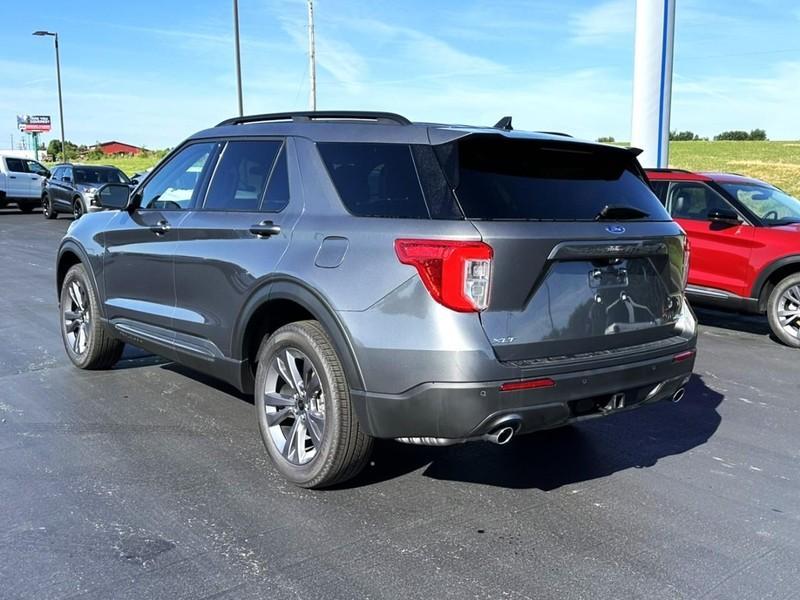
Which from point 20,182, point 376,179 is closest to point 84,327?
point 376,179

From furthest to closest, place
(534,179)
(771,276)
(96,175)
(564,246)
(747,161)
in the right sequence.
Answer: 1. (747,161)
2. (96,175)
3. (771,276)
4. (534,179)
5. (564,246)

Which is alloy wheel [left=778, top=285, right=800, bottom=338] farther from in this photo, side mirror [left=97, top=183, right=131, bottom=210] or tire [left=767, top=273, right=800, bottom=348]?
side mirror [left=97, top=183, right=131, bottom=210]

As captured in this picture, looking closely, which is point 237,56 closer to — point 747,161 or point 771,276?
point 771,276

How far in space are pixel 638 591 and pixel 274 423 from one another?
204 centimetres

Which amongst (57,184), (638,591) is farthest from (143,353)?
(57,184)

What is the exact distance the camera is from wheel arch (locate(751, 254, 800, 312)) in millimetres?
7883

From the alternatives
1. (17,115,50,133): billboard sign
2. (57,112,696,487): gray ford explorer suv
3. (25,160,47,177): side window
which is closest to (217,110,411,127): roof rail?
(57,112,696,487): gray ford explorer suv

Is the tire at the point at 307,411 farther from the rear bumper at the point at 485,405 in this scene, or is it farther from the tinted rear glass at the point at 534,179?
the tinted rear glass at the point at 534,179

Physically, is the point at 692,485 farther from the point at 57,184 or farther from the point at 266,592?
the point at 57,184

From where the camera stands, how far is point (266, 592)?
3029mm

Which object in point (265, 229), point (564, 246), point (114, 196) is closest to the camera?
point (564, 246)

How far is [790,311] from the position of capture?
7.95m

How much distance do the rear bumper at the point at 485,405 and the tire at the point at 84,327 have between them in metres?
3.28

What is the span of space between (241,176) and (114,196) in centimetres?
164
